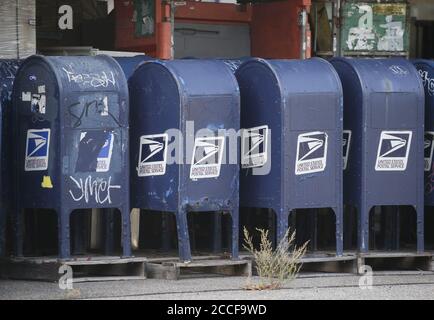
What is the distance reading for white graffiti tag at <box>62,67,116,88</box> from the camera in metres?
11.6


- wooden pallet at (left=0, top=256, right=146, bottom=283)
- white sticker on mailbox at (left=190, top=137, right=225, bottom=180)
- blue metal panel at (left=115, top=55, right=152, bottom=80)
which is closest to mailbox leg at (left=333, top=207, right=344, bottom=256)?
white sticker on mailbox at (left=190, top=137, right=225, bottom=180)

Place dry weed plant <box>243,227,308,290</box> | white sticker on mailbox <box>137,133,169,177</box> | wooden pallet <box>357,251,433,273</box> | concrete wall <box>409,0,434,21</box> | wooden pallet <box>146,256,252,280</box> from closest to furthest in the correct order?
dry weed plant <box>243,227,308,290</box> < wooden pallet <box>146,256,252,280</box> < white sticker on mailbox <box>137,133,169,177</box> < wooden pallet <box>357,251,433,273</box> < concrete wall <box>409,0,434,21</box>

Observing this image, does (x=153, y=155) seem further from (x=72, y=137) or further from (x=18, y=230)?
(x=18, y=230)

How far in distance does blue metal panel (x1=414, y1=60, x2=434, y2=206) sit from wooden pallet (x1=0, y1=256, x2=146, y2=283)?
313cm

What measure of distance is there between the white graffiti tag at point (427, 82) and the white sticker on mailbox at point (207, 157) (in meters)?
2.45

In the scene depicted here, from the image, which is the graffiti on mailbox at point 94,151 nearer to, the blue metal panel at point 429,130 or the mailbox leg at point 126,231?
the mailbox leg at point 126,231

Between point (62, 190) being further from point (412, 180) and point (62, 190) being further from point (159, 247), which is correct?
point (412, 180)

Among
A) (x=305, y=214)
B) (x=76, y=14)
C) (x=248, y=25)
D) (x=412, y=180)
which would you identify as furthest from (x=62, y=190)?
(x=248, y=25)

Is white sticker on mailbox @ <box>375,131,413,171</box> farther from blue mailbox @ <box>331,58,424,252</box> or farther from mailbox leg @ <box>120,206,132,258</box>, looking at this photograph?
mailbox leg @ <box>120,206,132,258</box>

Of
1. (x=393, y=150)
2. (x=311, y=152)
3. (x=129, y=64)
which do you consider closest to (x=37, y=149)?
(x=129, y=64)

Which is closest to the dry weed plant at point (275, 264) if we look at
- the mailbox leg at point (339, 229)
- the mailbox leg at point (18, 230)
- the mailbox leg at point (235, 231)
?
the mailbox leg at point (235, 231)

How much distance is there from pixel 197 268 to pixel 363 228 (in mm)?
1698

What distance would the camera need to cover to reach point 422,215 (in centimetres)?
1261

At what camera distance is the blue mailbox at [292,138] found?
470 inches
